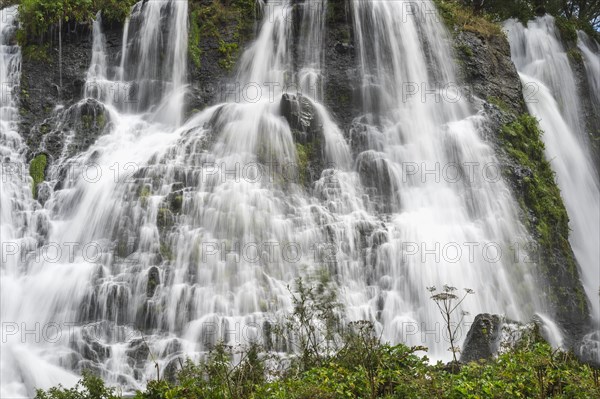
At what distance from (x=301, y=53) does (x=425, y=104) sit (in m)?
3.48

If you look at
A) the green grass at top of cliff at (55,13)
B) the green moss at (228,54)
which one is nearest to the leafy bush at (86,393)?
the green moss at (228,54)

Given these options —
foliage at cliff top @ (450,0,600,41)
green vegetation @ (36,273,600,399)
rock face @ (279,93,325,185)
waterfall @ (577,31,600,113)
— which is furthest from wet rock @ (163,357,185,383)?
waterfall @ (577,31,600,113)

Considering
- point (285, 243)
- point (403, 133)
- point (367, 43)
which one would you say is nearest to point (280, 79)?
point (367, 43)

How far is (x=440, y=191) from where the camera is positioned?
12.7m

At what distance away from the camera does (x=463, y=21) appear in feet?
54.4

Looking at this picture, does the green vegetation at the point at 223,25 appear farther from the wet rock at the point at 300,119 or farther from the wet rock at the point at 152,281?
the wet rock at the point at 152,281

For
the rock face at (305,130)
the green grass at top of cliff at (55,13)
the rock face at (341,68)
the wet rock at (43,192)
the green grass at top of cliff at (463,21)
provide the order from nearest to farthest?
the wet rock at (43,192)
the rock face at (305,130)
the rock face at (341,68)
the green grass at top of cliff at (55,13)
the green grass at top of cliff at (463,21)

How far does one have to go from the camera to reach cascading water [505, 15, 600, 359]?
14.9 m

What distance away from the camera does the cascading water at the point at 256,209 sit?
9.71 meters

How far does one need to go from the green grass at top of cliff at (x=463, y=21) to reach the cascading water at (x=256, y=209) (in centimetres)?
60

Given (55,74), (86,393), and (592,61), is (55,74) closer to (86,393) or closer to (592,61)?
(86,393)

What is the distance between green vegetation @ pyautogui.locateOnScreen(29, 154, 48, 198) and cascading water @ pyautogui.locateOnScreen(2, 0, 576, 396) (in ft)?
0.69

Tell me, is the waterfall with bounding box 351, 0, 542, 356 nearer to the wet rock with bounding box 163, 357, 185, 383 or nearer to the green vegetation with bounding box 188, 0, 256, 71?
the green vegetation with bounding box 188, 0, 256, 71

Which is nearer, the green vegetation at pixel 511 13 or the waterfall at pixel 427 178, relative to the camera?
the waterfall at pixel 427 178
